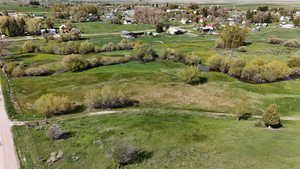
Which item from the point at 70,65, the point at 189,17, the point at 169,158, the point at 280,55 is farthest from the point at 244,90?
the point at 189,17

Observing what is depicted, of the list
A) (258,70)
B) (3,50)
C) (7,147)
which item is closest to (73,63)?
(7,147)

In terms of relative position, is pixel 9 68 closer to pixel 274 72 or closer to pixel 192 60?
pixel 192 60

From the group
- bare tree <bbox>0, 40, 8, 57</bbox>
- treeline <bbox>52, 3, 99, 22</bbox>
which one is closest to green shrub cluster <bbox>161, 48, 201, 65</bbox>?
bare tree <bbox>0, 40, 8, 57</bbox>

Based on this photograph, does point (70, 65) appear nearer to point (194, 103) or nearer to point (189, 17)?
point (194, 103)

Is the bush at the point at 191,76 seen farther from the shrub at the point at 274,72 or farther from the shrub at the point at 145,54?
the shrub at the point at 145,54

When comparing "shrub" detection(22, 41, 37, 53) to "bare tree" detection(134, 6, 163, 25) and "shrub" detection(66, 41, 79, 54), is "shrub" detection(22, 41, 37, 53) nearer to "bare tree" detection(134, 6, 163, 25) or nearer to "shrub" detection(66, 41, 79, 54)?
"shrub" detection(66, 41, 79, 54)

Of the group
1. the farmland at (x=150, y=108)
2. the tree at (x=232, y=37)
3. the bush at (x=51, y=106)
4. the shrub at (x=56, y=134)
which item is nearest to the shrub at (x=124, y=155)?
the farmland at (x=150, y=108)
